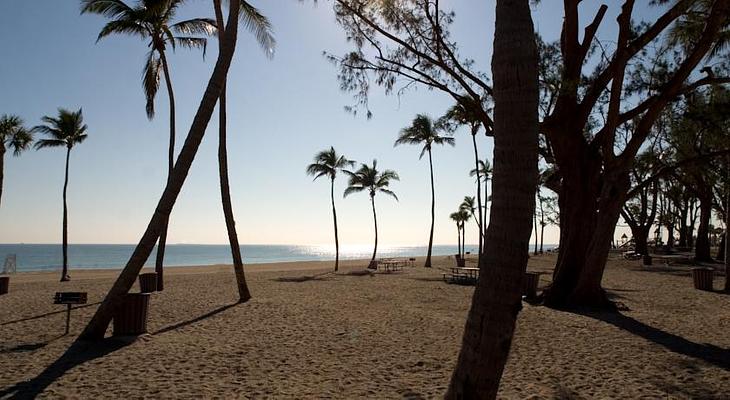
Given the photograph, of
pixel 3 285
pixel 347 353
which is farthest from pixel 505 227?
pixel 3 285

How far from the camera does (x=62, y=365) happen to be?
6.74 metres

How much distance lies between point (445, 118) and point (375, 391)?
11604 millimetres

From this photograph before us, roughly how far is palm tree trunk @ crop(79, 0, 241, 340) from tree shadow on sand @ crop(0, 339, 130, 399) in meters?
0.34

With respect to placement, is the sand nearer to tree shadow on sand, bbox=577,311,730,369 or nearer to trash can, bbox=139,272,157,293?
tree shadow on sand, bbox=577,311,730,369

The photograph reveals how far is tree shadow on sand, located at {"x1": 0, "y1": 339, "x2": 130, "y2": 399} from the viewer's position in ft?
18.1

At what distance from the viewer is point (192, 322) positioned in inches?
416

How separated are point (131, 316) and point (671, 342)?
1019cm

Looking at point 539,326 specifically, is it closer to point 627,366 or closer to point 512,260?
point 627,366

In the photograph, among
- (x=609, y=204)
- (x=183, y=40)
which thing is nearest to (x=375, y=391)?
(x=609, y=204)

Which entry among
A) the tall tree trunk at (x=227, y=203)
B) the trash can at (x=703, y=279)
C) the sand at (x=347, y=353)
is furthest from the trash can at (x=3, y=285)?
the trash can at (x=703, y=279)

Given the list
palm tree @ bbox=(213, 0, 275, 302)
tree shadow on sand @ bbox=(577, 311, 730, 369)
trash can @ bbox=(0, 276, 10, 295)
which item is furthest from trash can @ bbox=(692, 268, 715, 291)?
trash can @ bbox=(0, 276, 10, 295)

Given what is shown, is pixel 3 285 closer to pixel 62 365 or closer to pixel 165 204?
pixel 165 204

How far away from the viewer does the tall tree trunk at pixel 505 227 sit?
3041 millimetres

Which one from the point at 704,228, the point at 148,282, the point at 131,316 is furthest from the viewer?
the point at 704,228
